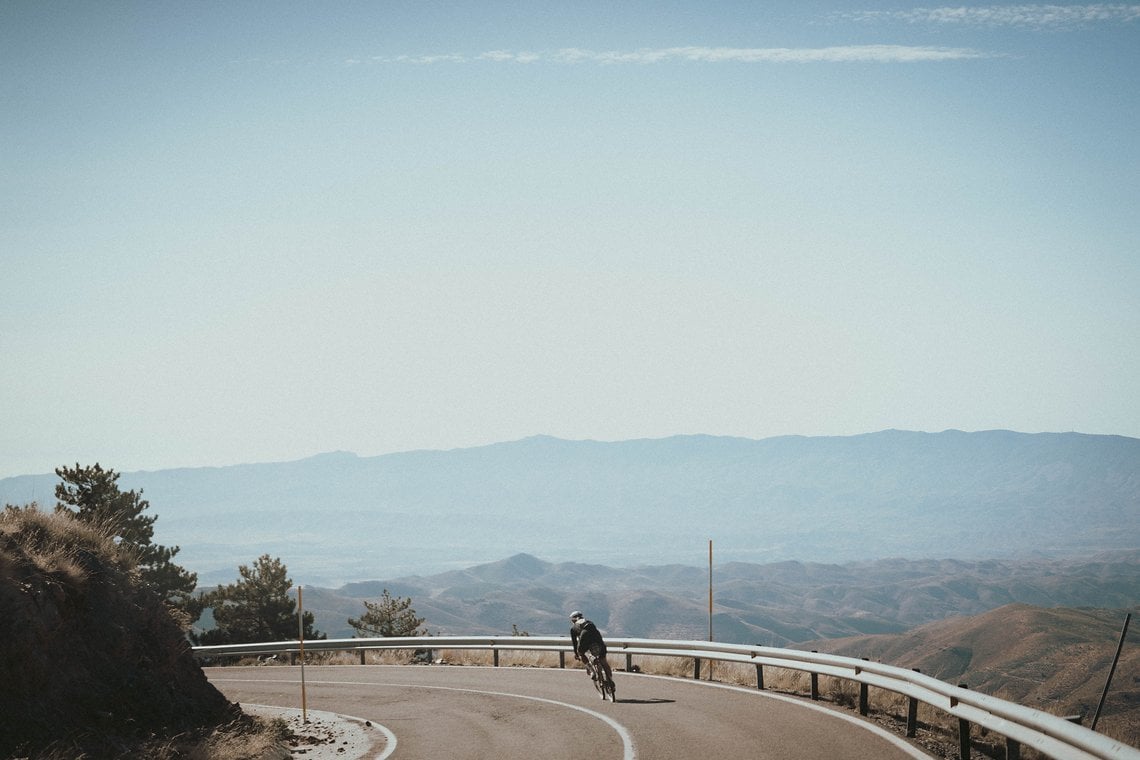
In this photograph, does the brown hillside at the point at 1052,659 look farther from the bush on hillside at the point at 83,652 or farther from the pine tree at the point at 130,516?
the bush on hillside at the point at 83,652

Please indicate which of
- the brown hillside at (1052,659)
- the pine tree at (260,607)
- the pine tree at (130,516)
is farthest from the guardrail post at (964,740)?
the brown hillside at (1052,659)

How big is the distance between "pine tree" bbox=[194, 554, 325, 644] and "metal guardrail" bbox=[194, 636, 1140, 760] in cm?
882

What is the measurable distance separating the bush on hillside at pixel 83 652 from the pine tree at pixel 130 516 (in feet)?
74.2

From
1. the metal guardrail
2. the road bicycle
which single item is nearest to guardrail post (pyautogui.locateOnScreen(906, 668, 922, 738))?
the metal guardrail

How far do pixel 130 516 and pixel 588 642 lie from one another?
2663 cm

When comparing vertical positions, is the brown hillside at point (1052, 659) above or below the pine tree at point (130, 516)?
below

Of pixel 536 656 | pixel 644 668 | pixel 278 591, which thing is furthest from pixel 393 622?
pixel 644 668

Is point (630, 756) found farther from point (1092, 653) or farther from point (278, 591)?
point (1092, 653)

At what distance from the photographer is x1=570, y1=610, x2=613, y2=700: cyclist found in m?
17.1

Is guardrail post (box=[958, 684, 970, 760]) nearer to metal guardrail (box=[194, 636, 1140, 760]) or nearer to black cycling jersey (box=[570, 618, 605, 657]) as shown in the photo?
metal guardrail (box=[194, 636, 1140, 760])

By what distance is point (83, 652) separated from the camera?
1287cm

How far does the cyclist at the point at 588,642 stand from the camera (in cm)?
1712

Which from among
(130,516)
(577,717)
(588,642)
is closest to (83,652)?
(577,717)

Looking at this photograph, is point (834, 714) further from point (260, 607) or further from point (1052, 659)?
point (1052, 659)
